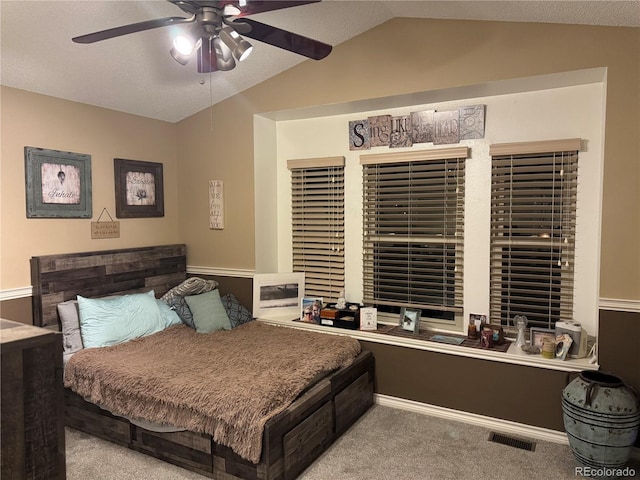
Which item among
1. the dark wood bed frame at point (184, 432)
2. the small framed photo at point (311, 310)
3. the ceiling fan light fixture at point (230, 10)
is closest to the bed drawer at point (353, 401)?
the dark wood bed frame at point (184, 432)

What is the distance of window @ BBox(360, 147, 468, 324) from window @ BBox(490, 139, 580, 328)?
274 millimetres

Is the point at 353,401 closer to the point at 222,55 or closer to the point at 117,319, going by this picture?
the point at 117,319

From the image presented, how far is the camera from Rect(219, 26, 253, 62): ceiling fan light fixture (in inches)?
81.4

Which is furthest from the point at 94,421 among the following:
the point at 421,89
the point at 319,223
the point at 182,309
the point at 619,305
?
the point at 619,305

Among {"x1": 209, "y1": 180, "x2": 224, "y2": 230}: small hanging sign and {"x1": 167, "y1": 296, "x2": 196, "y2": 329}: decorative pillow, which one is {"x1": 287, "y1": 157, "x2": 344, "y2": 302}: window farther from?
{"x1": 167, "y1": 296, "x2": 196, "y2": 329}: decorative pillow

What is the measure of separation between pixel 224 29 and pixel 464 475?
2687 mm

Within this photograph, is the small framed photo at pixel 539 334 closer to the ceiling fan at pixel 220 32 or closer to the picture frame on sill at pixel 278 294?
the picture frame on sill at pixel 278 294

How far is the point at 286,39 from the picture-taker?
2166 millimetres

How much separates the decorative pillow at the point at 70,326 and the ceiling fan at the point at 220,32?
2.01m

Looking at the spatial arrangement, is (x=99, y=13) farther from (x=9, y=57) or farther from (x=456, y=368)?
(x=456, y=368)

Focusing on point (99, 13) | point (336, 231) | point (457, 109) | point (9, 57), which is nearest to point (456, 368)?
point (336, 231)

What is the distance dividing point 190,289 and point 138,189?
40.7 inches

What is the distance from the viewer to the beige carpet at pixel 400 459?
2.54m

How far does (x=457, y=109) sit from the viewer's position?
3418 mm
